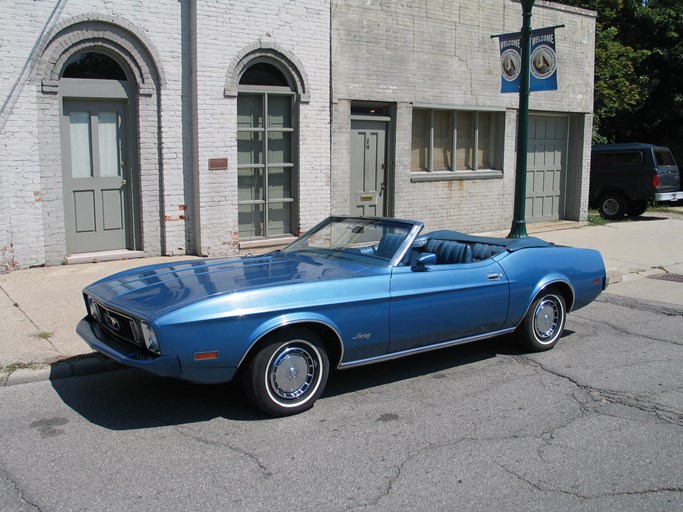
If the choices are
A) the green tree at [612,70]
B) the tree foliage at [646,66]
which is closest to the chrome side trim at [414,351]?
the green tree at [612,70]

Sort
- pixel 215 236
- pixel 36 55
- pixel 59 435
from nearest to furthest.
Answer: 1. pixel 59 435
2. pixel 36 55
3. pixel 215 236

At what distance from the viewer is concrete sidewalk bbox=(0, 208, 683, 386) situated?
6.42 meters

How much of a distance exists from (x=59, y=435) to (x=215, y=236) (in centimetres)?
639

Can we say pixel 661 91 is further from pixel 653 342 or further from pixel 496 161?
pixel 653 342

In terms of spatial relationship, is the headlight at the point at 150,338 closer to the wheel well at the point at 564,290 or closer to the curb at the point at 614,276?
the wheel well at the point at 564,290

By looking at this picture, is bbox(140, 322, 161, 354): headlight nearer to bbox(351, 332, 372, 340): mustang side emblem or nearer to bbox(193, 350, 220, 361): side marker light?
bbox(193, 350, 220, 361): side marker light

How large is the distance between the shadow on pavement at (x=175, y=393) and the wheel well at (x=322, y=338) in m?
0.42

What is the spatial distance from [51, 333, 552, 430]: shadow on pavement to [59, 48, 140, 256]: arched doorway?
4498 millimetres

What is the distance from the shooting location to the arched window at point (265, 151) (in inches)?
456

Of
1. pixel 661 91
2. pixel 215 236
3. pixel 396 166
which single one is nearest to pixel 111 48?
pixel 215 236

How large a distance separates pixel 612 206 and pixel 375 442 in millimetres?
15616

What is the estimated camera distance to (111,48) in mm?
10219

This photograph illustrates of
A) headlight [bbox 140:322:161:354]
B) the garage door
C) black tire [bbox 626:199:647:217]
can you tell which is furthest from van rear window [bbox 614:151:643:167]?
headlight [bbox 140:322:161:354]

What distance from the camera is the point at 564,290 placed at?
7262 millimetres
